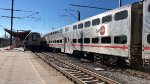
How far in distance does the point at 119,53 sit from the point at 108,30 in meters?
2.28

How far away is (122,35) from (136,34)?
109 cm

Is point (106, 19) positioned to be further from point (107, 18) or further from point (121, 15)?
point (121, 15)

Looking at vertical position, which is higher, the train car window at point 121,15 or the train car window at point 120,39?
the train car window at point 121,15

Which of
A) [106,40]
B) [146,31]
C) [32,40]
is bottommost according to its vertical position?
[106,40]

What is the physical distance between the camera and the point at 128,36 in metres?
15.8

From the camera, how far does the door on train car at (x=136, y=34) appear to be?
1564 cm

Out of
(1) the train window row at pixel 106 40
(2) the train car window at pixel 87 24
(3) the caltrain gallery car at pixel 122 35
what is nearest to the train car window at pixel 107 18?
(3) the caltrain gallery car at pixel 122 35

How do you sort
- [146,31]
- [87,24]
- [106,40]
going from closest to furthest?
[146,31]
[106,40]
[87,24]

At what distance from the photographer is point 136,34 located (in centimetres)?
1573

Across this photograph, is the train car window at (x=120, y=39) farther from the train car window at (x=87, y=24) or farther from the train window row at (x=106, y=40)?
the train car window at (x=87, y=24)

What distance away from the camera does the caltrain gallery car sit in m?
14.9

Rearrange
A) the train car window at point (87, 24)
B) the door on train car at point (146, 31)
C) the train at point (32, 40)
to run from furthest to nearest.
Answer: the train at point (32, 40) → the train car window at point (87, 24) → the door on train car at point (146, 31)

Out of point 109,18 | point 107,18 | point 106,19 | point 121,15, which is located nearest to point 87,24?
point 106,19

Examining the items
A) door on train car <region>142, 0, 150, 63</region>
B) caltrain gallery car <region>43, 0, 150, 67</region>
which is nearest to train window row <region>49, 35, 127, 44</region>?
caltrain gallery car <region>43, 0, 150, 67</region>
